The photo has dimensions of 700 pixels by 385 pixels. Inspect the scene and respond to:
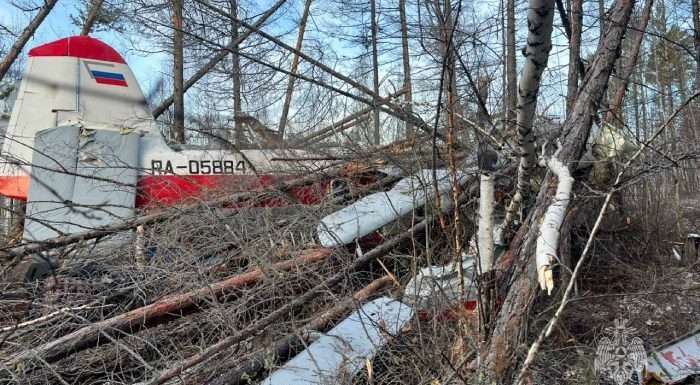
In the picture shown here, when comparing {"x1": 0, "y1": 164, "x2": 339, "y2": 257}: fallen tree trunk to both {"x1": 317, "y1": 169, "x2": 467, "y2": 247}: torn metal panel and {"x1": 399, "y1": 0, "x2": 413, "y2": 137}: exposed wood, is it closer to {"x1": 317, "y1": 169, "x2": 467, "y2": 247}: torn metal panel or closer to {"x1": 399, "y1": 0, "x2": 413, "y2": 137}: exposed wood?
{"x1": 317, "y1": 169, "x2": 467, "y2": 247}: torn metal panel

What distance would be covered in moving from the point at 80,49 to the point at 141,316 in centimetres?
396

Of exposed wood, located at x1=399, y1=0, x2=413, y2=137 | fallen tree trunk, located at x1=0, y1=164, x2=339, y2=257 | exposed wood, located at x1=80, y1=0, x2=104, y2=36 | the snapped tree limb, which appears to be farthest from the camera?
exposed wood, located at x1=80, y1=0, x2=104, y2=36

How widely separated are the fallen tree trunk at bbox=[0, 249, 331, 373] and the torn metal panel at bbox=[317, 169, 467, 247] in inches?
8.6

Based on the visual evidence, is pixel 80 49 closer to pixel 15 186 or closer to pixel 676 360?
pixel 15 186

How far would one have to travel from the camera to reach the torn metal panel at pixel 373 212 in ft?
13.2

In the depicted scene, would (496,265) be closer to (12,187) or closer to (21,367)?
(21,367)

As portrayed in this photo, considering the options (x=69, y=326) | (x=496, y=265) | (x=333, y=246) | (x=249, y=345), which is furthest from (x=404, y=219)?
(x=69, y=326)

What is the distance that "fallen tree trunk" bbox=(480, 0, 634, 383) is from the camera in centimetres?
229

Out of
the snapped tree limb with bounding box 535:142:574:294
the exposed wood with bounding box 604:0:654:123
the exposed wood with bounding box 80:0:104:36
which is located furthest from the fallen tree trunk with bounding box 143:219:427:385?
the exposed wood with bounding box 80:0:104:36

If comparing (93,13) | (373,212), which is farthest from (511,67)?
(93,13)

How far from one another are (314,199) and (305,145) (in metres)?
0.73

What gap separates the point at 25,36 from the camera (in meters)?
8.72

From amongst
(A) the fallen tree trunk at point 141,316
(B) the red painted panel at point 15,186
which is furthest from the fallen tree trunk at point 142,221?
(B) the red painted panel at point 15,186

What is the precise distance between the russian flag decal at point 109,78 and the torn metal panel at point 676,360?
5937 mm
